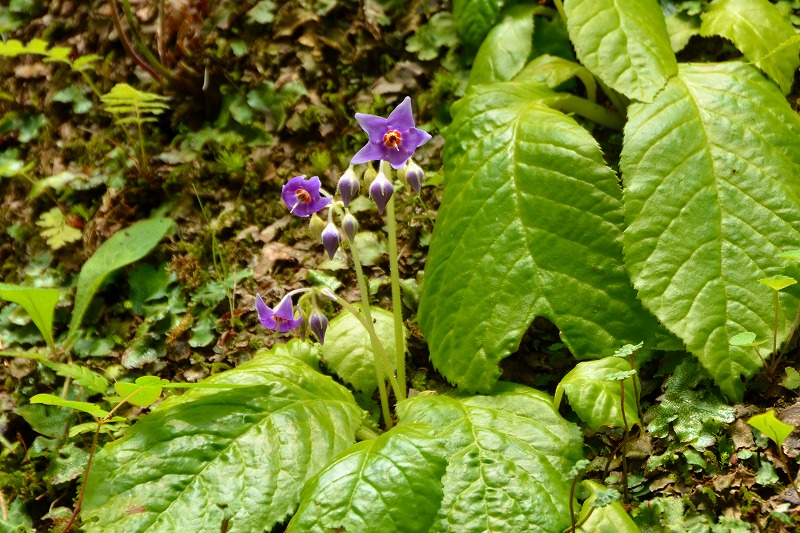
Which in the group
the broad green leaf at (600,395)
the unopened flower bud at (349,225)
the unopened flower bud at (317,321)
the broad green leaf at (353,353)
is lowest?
the broad green leaf at (353,353)

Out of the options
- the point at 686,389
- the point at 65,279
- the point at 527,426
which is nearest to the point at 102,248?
the point at 65,279

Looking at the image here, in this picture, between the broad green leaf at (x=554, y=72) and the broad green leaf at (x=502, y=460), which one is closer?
the broad green leaf at (x=502, y=460)

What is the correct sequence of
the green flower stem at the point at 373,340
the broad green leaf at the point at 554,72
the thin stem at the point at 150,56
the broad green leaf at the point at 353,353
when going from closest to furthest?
the green flower stem at the point at 373,340, the broad green leaf at the point at 353,353, the broad green leaf at the point at 554,72, the thin stem at the point at 150,56

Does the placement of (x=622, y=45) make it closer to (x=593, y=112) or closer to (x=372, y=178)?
(x=593, y=112)

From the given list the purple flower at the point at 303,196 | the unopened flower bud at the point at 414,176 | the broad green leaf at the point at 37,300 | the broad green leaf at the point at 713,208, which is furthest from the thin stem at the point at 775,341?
the broad green leaf at the point at 37,300

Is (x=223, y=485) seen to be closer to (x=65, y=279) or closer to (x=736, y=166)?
(x=736, y=166)

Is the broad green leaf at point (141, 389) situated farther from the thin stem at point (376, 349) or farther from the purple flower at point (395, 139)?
the purple flower at point (395, 139)
